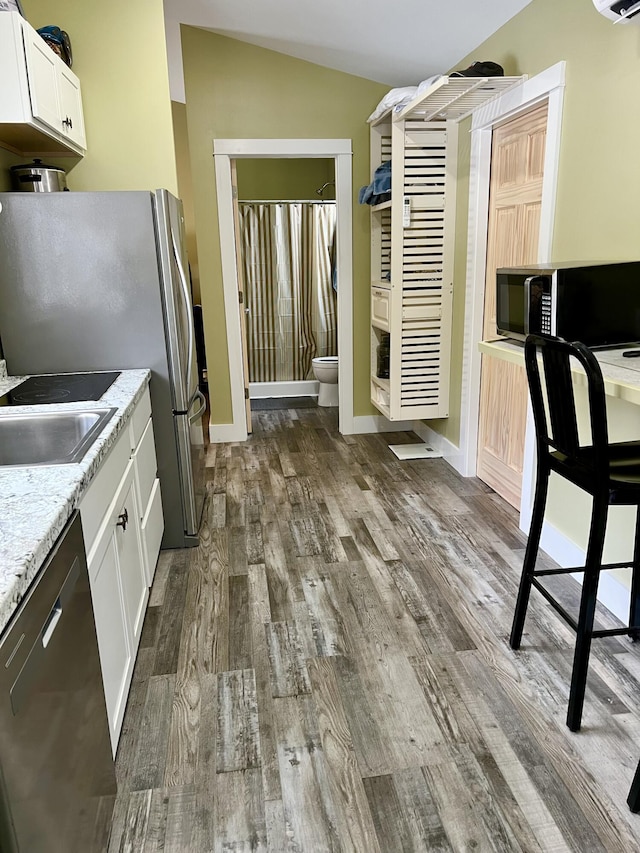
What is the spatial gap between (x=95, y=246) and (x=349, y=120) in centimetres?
248

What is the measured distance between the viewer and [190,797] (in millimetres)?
1593

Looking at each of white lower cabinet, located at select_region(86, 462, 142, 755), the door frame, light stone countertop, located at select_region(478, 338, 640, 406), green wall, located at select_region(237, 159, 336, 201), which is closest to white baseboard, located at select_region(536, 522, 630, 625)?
light stone countertop, located at select_region(478, 338, 640, 406)

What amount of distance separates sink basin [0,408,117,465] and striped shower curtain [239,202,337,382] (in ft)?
13.3

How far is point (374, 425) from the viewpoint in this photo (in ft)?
15.9

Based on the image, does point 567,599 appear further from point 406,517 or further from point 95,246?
point 95,246

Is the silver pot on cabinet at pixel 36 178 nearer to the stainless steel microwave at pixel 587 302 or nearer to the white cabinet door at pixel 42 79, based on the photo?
the white cabinet door at pixel 42 79

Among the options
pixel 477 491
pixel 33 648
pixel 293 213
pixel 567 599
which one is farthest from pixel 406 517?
pixel 293 213

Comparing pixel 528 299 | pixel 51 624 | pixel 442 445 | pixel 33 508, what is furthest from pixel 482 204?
pixel 51 624

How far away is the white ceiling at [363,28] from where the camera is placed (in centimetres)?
297

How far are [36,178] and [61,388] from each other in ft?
3.27

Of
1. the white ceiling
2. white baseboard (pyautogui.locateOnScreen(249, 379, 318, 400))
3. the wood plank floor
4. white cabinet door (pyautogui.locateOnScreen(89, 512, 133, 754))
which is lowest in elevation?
the wood plank floor

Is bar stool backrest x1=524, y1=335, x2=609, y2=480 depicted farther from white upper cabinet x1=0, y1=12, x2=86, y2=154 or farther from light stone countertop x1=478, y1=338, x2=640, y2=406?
white upper cabinet x1=0, y1=12, x2=86, y2=154

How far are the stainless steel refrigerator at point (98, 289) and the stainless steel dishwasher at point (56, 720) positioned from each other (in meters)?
1.48

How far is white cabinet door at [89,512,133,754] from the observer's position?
1.54 meters
